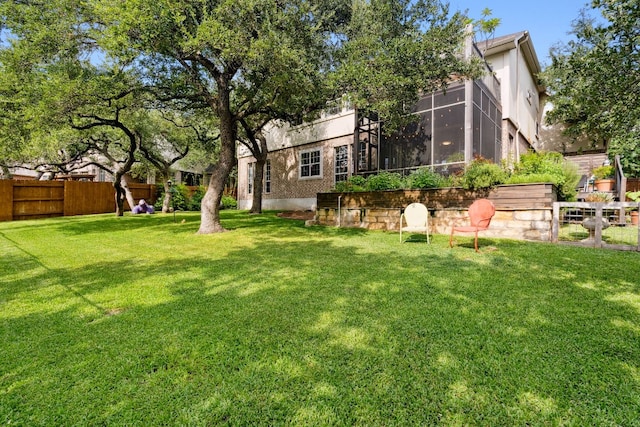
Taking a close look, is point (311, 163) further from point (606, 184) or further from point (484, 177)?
point (606, 184)

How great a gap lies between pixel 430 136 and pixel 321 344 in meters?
10.2

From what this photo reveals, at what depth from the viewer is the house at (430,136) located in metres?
10.2

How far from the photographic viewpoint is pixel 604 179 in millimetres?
11961

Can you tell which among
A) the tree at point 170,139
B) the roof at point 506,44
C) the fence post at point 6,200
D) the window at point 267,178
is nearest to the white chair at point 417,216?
the roof at point 506,44

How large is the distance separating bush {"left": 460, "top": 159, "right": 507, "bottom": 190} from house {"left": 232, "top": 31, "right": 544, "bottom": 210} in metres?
2.38

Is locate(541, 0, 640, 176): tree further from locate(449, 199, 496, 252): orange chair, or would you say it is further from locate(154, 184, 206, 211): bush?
locate(154, 184, 206, 211): bush

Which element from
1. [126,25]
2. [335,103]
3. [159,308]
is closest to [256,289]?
[159,308]

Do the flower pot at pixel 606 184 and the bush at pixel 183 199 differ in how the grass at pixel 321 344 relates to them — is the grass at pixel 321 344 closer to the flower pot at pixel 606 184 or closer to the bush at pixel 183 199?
the flower pot at pixel 606 184

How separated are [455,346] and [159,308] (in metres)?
2.78

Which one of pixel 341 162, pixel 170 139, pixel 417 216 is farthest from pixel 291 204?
pixel 417 216

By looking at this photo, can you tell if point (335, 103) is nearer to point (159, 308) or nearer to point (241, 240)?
point (241, 240)

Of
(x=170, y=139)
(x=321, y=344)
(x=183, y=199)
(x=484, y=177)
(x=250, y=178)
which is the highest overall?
(x=170, y=139)

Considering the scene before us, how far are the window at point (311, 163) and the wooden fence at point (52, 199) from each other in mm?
11027

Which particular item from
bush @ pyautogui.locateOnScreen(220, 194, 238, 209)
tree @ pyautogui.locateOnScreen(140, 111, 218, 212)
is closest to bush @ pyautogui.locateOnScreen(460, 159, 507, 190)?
tree @ pyautogui.locateOnScreen(140, 111, 218, 212)
